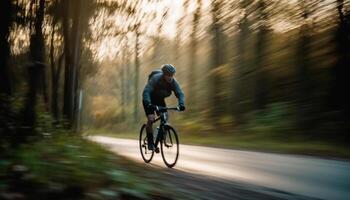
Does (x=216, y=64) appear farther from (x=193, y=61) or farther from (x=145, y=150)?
(x=145, y=150)

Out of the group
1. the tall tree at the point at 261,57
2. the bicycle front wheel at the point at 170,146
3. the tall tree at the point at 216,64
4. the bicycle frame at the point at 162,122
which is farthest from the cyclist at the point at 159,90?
the tall tree at the point at 216,64

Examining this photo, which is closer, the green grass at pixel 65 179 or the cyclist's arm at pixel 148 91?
the green grass at pixel 65 179

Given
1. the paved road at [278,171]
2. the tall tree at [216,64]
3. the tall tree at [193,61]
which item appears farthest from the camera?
the tall tree at [216,64]

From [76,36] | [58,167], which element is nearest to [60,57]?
[76,36]

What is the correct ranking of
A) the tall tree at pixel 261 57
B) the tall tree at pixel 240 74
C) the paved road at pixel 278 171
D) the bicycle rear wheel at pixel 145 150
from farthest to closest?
1. the tall tree at pixel 240 74
2. the tall tree at pixel 261 57
3. the bicycle rear wheel at pixel 145 150
4. the paved road at pixel 278 171

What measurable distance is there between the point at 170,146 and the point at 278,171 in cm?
241

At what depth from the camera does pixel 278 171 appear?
369 inches

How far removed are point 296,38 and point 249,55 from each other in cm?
442

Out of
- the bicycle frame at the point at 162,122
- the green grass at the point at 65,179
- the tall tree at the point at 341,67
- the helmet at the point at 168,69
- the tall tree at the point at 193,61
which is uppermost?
the tall tree at the point at 193,61

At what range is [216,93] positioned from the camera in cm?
2738

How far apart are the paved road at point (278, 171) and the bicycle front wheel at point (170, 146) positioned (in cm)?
20

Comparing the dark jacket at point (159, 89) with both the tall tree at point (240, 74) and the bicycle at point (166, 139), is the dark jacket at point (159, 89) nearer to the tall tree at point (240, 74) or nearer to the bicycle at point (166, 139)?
the bicycle at point (166, 139)

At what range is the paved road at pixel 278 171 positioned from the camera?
7.52m

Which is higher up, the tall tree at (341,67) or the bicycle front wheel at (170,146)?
the tall tree at (341,67)
